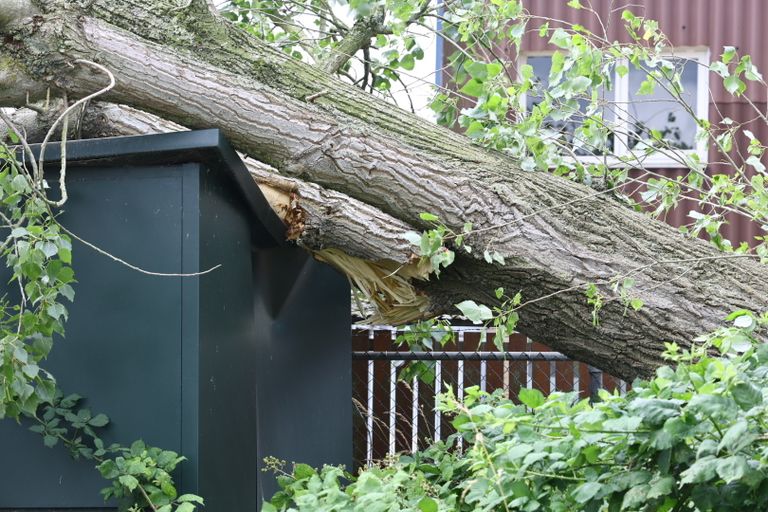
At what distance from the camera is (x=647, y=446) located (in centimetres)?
179

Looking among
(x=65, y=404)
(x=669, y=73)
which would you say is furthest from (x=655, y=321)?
(x=65, y=404)

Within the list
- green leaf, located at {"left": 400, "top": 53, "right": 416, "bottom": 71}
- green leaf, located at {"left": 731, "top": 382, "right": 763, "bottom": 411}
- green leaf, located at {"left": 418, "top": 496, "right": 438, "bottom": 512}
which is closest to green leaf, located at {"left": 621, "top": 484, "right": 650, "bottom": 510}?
green leaf, located at {"left": 731, "top": 382, "right": 763, "bottom": 411}

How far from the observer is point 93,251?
10.3 feet

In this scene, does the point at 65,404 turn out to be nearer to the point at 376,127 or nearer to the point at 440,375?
the point at 376,127

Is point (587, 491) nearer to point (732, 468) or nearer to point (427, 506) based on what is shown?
point (732, 468)

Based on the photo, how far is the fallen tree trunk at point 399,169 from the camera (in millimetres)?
3234

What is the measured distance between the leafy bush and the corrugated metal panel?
6.54 meters

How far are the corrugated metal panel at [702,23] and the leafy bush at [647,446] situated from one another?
6.54 m

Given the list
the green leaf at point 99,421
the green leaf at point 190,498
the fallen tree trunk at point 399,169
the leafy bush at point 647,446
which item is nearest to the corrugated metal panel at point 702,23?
the fallen tree trunk at point 399,169

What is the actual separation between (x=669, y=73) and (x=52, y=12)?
2509 mm

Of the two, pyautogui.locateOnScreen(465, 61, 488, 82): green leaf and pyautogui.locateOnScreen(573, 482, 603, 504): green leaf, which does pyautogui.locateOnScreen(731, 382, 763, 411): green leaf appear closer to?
pyautogui.locateOnScreen(573, 482, 603, 504): green leaf

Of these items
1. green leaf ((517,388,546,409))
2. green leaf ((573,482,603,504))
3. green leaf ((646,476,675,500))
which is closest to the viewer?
green leaf ((646,476,675,500))

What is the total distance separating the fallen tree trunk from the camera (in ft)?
10.6

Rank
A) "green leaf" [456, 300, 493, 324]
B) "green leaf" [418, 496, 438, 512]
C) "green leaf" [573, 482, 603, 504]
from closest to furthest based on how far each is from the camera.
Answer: "green leaf" [573, 482, 603, 504], "green leaf" [418, 496, 438, 512], "green leaf" [456, 300, 493, 324]
